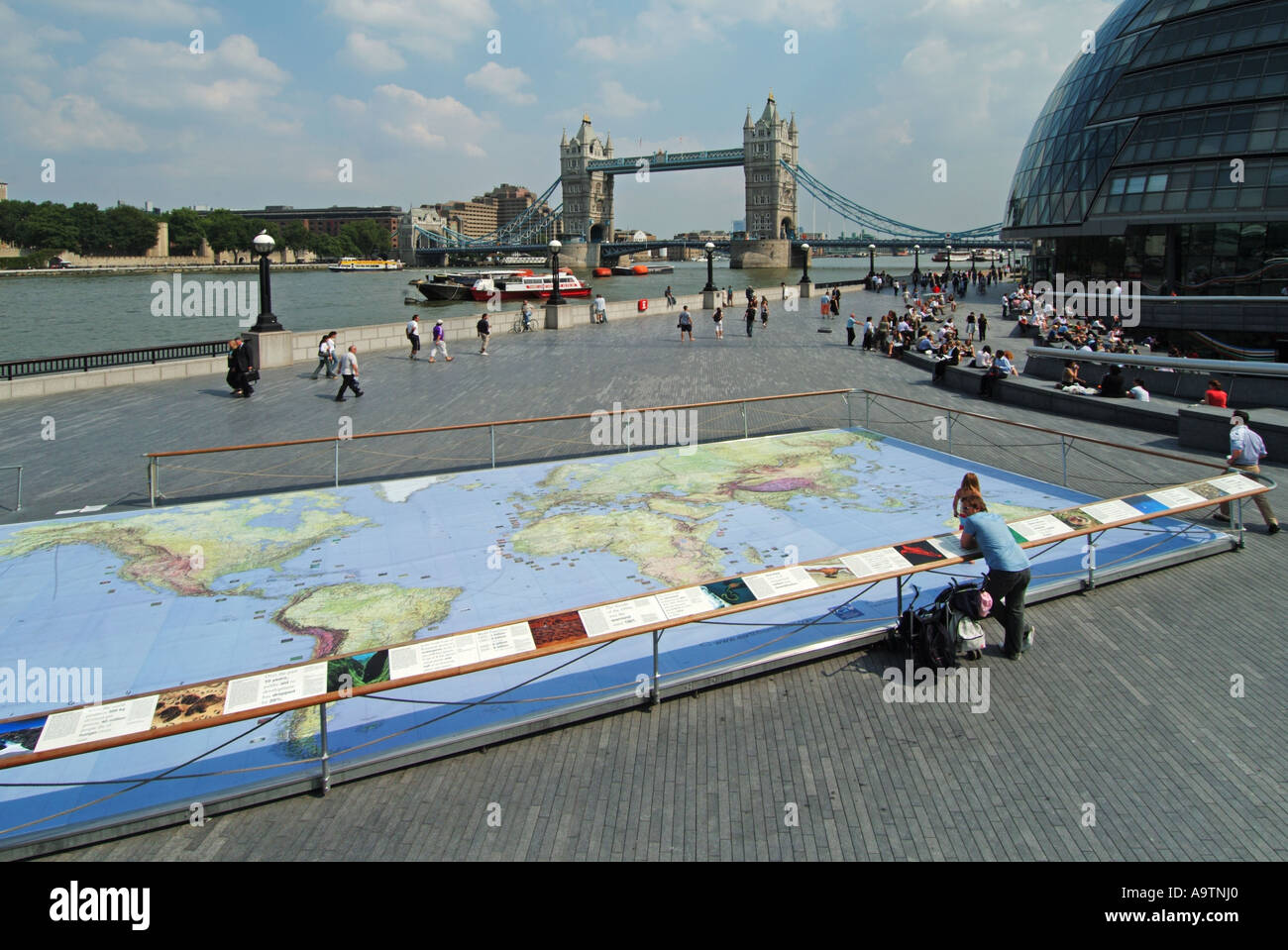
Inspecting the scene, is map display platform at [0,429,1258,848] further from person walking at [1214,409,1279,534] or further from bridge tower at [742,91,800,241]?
bridge tower at [742,91,800,241]

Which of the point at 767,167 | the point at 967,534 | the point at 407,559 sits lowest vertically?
the point at 407,559

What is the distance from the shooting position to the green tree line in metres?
136

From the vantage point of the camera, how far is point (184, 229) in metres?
156

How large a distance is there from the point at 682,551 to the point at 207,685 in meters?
5.16

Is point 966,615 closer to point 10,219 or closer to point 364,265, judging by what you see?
point 364,265

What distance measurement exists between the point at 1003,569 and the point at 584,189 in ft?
618

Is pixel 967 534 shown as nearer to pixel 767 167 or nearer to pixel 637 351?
pixel 637 351

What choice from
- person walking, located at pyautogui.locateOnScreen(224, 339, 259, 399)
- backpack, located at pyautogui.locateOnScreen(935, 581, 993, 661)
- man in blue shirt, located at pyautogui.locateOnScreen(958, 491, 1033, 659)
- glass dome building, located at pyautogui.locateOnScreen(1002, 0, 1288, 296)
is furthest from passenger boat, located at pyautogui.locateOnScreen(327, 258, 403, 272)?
backpack, located at pyautogui.locateOnScreen(935, 581, 993, 661)

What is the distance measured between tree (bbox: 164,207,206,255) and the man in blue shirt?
172855mm

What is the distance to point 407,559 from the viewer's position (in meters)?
9.31

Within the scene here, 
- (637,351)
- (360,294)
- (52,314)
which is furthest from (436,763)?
(360,294)

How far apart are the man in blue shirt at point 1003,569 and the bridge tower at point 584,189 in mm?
180231

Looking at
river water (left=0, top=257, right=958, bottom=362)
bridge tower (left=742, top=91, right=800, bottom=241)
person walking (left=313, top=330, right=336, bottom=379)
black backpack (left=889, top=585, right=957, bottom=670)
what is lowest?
black backpack (left=889, top=585, right=957, bottom=670)

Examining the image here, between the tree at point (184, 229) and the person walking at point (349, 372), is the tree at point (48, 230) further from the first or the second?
the person walking at point (349, 372)
